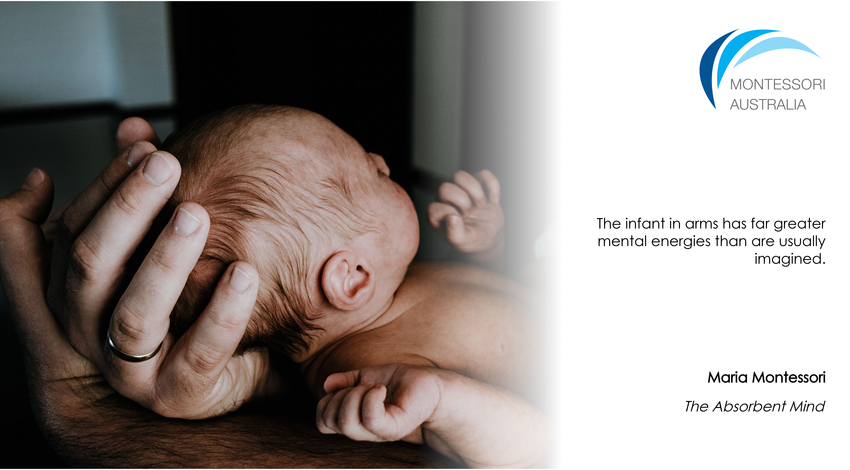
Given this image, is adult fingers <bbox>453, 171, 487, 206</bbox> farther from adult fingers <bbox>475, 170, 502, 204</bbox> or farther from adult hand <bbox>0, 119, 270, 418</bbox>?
adult hand <bbox>0, 119, 270, 418</bbox>

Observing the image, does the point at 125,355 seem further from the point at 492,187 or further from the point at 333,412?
the point at 492,187

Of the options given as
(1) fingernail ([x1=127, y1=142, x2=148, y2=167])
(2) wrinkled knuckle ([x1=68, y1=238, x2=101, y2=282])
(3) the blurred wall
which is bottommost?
(2) wrinkled knuckle ([x1=68, y1=238, x2=101, y2=282])

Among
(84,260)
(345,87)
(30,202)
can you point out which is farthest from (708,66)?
(345,87)

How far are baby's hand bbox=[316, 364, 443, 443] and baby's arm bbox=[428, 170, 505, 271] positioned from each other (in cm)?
37

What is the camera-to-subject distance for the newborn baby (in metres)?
0.55

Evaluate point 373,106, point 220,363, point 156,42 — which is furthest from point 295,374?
point 156,42

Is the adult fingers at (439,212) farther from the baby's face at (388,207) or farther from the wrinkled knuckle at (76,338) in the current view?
the wrinkled knuckle at (76,338)

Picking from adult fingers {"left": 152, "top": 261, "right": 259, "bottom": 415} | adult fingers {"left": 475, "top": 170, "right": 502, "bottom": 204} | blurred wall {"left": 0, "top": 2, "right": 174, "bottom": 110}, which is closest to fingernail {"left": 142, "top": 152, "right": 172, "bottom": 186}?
adult fingers {"left": 152, "top": 261, "right": 259, "bottom": 415}

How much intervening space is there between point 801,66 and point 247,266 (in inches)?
26.7

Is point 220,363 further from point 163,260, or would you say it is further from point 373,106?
point 373,106

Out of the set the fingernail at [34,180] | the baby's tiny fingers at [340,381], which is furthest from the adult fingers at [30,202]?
the baby's tiny fingers at [340,381]

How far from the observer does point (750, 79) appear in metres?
0.67

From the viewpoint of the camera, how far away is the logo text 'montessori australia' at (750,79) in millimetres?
666

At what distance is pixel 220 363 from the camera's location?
0.56m
